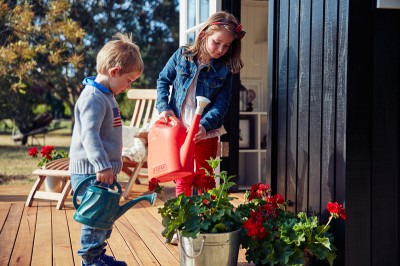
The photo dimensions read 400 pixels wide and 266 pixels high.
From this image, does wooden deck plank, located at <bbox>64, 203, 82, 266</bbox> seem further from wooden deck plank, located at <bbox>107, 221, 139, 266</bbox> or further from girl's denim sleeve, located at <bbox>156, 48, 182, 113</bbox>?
girl's denim sleeve, located at <bbox>156, 48, 182, 113</bbox>

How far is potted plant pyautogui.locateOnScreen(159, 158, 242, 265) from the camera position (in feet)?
7.31

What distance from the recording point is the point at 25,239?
311cm

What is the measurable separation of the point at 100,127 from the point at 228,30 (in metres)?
0.83

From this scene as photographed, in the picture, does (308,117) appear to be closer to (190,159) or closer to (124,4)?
(190,159)

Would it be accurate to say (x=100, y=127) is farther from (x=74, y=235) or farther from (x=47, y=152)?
(x=47, y=152)

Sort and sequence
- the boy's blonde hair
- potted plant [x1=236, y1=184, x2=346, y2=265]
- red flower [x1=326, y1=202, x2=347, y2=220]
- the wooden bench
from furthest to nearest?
the wooden bench < the boy's blonde hair < potted plant [x1=236, y1=184, x2=346, y2=265] < red flower [x1=326, y1=202, x2=347, y2=220]

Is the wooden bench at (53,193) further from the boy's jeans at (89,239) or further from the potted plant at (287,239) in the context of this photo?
the potted plant at (287,239)

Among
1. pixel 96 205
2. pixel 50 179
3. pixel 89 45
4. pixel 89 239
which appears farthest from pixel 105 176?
pixel 89 45

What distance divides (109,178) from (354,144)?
995 mm

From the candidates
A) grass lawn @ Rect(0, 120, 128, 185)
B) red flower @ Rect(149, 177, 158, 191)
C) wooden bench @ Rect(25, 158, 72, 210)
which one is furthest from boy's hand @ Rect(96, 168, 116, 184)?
grass lawn @ Rect(0, 120, 128, 185)

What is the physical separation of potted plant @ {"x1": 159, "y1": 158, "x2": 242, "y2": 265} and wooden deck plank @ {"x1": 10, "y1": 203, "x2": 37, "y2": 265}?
0.83 meters

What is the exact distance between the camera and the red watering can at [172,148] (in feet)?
8.11

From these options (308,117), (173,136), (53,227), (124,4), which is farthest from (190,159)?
(124,4)

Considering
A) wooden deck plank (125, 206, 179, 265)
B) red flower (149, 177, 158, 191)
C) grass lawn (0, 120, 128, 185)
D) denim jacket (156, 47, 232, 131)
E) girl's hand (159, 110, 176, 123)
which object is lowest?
grass lawn (0, 120, 128, 185)
